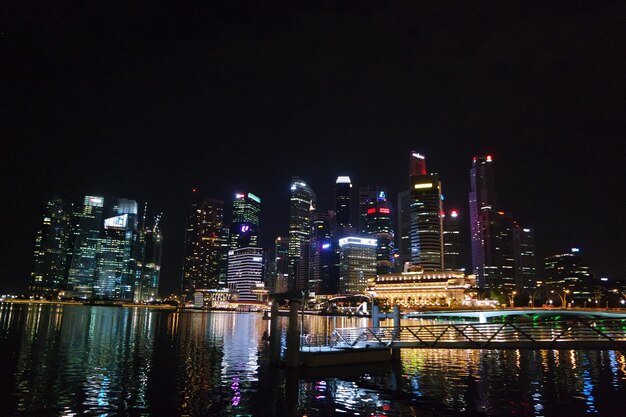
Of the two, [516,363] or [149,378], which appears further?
[516,363]

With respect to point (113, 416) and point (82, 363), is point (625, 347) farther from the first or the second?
point (82, 363)

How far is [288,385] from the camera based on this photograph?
29.8 meters

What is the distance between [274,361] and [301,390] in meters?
9.67

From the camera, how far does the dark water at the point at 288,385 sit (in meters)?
23.2

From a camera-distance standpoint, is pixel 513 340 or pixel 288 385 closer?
pixel 288 385

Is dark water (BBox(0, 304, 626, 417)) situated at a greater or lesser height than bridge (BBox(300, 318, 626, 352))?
lesser

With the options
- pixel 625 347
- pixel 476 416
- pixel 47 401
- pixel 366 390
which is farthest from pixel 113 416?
pixel 625 347

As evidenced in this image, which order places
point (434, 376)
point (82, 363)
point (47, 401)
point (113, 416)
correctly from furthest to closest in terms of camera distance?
point (82, 363) < point (434, 376) < point (47, 401) < point (113, 416)

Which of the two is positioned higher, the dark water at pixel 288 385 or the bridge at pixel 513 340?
the bridge at pixel 513 340

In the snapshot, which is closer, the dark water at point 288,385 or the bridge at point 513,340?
the dark water at point 288,385

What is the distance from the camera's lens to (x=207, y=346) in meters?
55.3

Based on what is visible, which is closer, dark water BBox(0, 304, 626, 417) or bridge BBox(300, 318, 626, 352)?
dark water BBox(0, 304, 626, 417)

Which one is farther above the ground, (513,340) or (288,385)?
(513,340)

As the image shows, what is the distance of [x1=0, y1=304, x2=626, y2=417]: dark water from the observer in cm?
2323
